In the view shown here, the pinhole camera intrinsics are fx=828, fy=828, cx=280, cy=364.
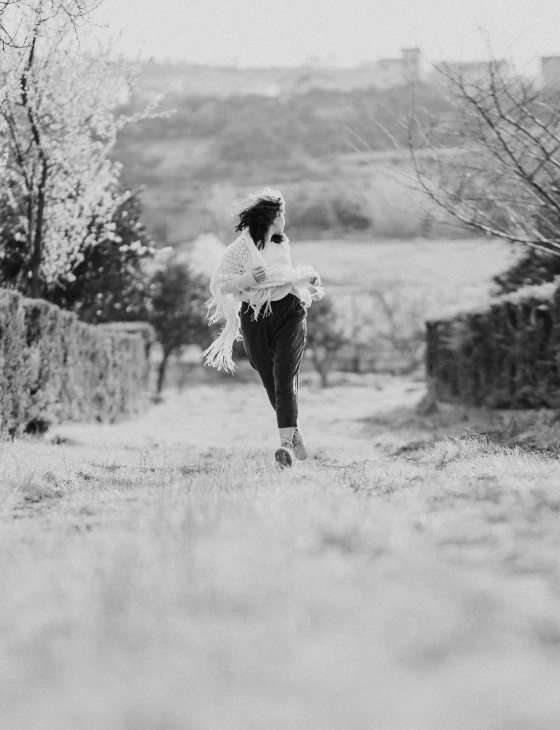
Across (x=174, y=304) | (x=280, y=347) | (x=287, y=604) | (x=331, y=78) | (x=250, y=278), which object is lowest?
(x=287, y=604)

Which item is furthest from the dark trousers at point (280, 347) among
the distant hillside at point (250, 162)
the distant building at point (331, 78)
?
the distant building at point (331, 78)

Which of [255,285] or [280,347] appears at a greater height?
[255,285]

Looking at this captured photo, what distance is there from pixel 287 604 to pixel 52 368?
7030 mm

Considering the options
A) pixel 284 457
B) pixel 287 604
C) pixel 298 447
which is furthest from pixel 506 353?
pixel 287 604

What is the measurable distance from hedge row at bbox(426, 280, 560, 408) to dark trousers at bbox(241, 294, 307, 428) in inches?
180

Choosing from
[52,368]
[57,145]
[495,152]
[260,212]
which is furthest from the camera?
[57,145]

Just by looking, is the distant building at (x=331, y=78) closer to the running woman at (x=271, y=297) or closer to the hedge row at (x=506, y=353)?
the hedge row at (x=506, y=353)

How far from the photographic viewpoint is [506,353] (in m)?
10.9

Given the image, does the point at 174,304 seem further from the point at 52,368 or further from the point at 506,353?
the point at 52,368

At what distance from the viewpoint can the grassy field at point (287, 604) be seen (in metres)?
1.73

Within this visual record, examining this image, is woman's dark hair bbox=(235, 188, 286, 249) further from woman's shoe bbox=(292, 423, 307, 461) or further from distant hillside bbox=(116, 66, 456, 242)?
distant hillside bbox=(116, 66, 456, 242)

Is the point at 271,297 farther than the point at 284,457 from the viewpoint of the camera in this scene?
Yes

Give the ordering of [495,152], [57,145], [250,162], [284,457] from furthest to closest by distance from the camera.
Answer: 1. [250,162]
2. [57,145]
3. [495,152]
4. [284,457]

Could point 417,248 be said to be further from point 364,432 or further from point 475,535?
point 475,535
